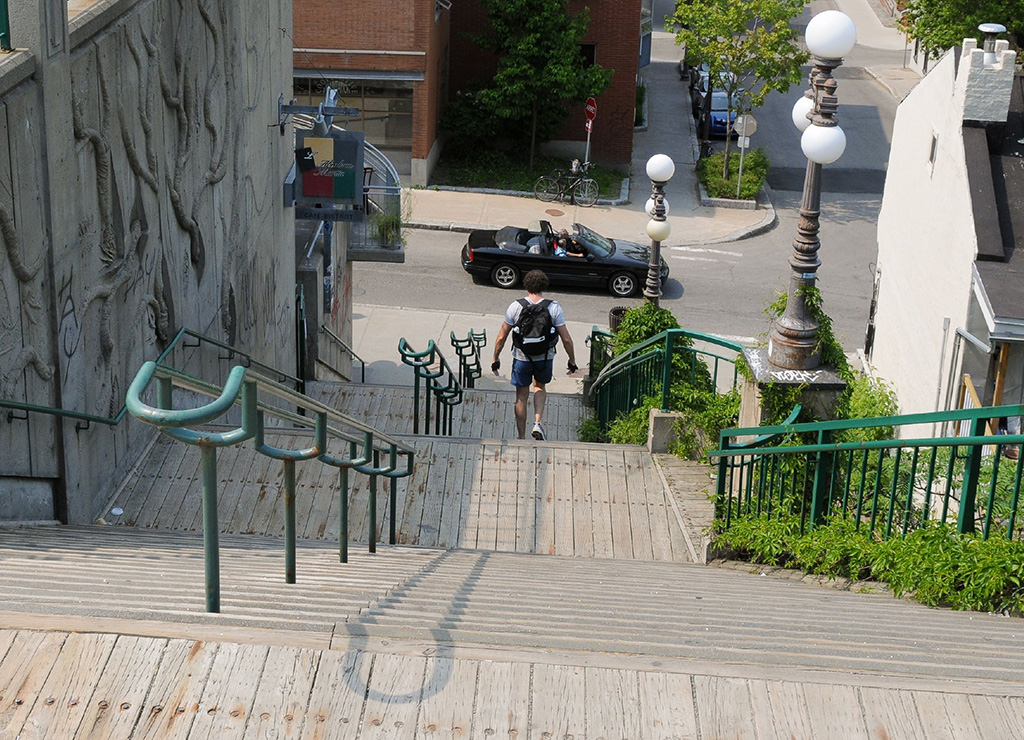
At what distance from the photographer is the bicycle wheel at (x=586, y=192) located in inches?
1078

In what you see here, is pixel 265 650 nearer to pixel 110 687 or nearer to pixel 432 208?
pixel 110 687

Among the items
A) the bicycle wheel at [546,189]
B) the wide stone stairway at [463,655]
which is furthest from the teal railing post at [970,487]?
the bicycle wheel at [546,189]

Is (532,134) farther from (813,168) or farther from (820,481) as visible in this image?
(820,481)

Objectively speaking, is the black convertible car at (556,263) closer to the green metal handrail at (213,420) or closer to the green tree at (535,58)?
the green tree at (535,58)

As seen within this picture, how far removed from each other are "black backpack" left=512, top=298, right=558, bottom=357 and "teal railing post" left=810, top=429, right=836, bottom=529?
3.93m

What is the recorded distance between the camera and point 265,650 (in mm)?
3783

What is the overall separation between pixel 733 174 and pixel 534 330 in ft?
61.7

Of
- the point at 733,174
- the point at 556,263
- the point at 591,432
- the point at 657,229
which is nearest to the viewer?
the point at 591,432

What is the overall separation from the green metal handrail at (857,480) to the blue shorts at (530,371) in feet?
10.8

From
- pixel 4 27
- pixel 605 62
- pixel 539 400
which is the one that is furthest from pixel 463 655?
pixel 605 62

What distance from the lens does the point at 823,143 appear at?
25.6 ft

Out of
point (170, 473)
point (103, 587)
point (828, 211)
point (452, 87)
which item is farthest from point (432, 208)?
point (103, 587)

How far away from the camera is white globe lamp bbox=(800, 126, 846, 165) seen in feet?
25.6

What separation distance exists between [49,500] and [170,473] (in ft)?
5.15
